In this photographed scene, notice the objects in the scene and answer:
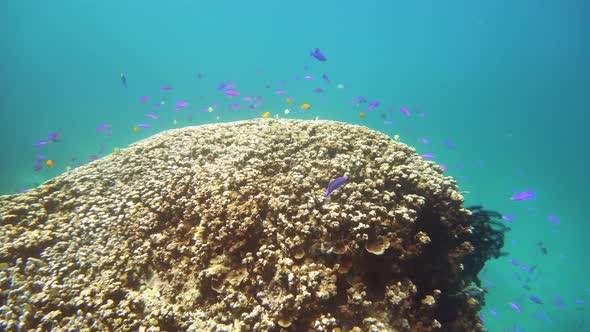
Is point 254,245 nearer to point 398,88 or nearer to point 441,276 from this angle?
point 441,276

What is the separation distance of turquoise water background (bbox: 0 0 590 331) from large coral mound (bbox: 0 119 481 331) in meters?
13.2

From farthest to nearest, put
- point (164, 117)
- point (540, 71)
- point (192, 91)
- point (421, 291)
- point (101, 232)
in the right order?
point (192, 91) → point (540, 71) → point (164, 117) → point (101, 232) → point (421, 291)

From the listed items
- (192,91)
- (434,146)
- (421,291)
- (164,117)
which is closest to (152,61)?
(192,91)

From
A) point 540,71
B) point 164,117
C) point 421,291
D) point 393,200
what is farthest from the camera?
point 540,71

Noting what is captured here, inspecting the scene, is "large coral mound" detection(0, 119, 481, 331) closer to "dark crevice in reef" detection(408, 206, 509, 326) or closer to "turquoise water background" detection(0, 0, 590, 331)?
"dark crevice in reef" detection(408, 206, 509, 326)

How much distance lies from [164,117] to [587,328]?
220 ft

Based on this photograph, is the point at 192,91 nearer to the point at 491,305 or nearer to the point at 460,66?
the point at 491,305

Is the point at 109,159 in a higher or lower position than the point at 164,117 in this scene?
lower

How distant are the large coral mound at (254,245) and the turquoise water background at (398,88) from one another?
13.2 m

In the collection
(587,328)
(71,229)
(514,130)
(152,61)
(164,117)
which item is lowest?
(71,229)

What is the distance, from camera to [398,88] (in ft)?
302

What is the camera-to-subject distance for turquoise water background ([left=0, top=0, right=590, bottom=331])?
40281 millimetres

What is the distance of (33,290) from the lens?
13.3ft

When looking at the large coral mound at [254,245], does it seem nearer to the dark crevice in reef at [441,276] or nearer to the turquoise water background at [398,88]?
the dark crevice in reef at [441,276]
